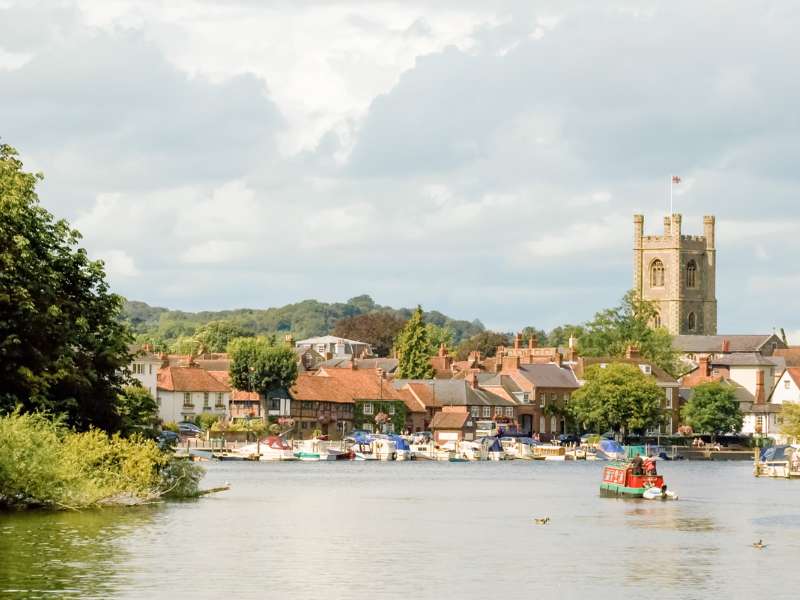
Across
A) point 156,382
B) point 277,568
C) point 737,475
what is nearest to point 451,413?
point 156,382

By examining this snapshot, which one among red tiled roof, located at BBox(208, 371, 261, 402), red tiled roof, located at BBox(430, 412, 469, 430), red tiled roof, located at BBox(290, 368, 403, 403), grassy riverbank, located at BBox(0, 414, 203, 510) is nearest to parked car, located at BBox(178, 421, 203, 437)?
red tiled roof, located at BBox(208, 371, 261, 402)

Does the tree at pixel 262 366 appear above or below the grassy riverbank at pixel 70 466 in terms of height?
above

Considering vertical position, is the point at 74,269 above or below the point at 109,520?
above

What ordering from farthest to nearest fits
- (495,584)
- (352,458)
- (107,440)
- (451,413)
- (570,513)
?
(451,413)
(352,458)
(570,513)
(107,440)
(495,584)

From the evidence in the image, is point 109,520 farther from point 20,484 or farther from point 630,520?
point 630,520

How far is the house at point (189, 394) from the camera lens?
188 meters

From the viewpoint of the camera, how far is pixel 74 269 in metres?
77.2

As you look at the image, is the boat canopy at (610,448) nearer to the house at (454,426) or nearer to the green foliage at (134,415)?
the house at (454,426)

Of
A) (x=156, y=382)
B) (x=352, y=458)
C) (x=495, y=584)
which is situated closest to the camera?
(x=495, y=584)

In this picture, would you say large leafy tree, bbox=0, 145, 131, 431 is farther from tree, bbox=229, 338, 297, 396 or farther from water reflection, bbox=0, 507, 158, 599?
tree, bbox=229, 338, 297, 396

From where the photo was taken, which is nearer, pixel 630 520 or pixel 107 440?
pixel 107 440

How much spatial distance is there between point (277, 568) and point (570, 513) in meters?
33.9

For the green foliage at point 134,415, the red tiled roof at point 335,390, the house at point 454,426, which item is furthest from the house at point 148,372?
the green foliage at point 134,415

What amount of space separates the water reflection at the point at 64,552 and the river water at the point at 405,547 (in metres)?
0.09
